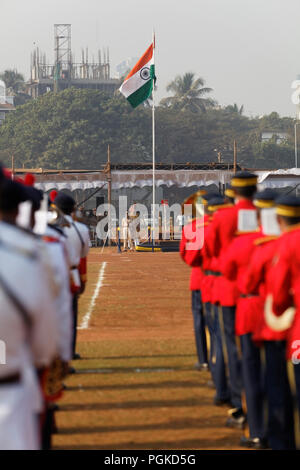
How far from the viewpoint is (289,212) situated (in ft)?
19.6

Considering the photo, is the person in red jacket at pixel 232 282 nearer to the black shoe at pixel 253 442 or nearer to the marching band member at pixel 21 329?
the black shoe at pixel 253 442

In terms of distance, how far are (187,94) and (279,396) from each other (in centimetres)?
9265

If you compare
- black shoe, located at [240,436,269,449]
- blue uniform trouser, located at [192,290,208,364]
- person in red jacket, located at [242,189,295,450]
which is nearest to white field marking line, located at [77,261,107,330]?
blue uniform trouser, located at [192,290,208,364]

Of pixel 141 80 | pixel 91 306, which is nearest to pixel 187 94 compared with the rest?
pixel 141 80

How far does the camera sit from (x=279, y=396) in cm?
686

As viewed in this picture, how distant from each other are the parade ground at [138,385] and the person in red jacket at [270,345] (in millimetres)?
677

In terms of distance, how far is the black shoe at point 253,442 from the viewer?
23.9ft

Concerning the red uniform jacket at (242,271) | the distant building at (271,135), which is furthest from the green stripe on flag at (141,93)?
the distant building at (271,135)

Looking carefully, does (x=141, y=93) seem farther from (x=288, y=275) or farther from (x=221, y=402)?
(x=288, y=275)
